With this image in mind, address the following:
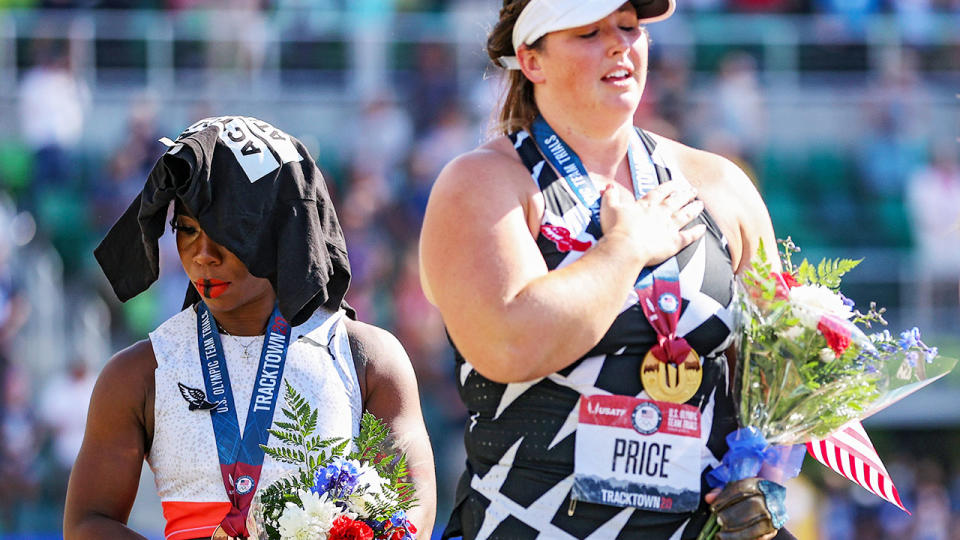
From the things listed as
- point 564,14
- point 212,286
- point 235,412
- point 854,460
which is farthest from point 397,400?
point 854,460

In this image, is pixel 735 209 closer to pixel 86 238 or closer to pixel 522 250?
pixel 522 250

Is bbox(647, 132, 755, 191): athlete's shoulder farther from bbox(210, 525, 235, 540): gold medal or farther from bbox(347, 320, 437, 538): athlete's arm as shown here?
bbox(210, 525, 235, 540): gold medal

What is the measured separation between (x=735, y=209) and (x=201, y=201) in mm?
1181

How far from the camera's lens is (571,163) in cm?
317

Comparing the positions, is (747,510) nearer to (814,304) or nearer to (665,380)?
(665,380)

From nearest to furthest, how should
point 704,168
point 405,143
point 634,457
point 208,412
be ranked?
point 634,457, point 208,412, point 704,168, point 405,143

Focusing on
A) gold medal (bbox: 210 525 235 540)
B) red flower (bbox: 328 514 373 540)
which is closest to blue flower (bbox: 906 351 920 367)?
red flower (bbox: 328 514 373 540)

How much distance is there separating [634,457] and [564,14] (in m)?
0.94

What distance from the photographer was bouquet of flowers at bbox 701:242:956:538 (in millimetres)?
2990

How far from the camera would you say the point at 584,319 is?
2.87m

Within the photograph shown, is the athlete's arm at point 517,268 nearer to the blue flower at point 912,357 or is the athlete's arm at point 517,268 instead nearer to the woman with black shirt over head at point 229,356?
the woman with black shirt over head at point 229,356

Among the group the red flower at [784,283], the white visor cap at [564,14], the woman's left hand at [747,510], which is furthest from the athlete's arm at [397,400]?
the red flower at [784,283]

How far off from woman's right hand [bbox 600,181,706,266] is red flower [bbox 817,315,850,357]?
325mm

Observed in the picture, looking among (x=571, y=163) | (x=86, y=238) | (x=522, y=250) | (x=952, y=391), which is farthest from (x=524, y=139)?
(x=952, y=391)
